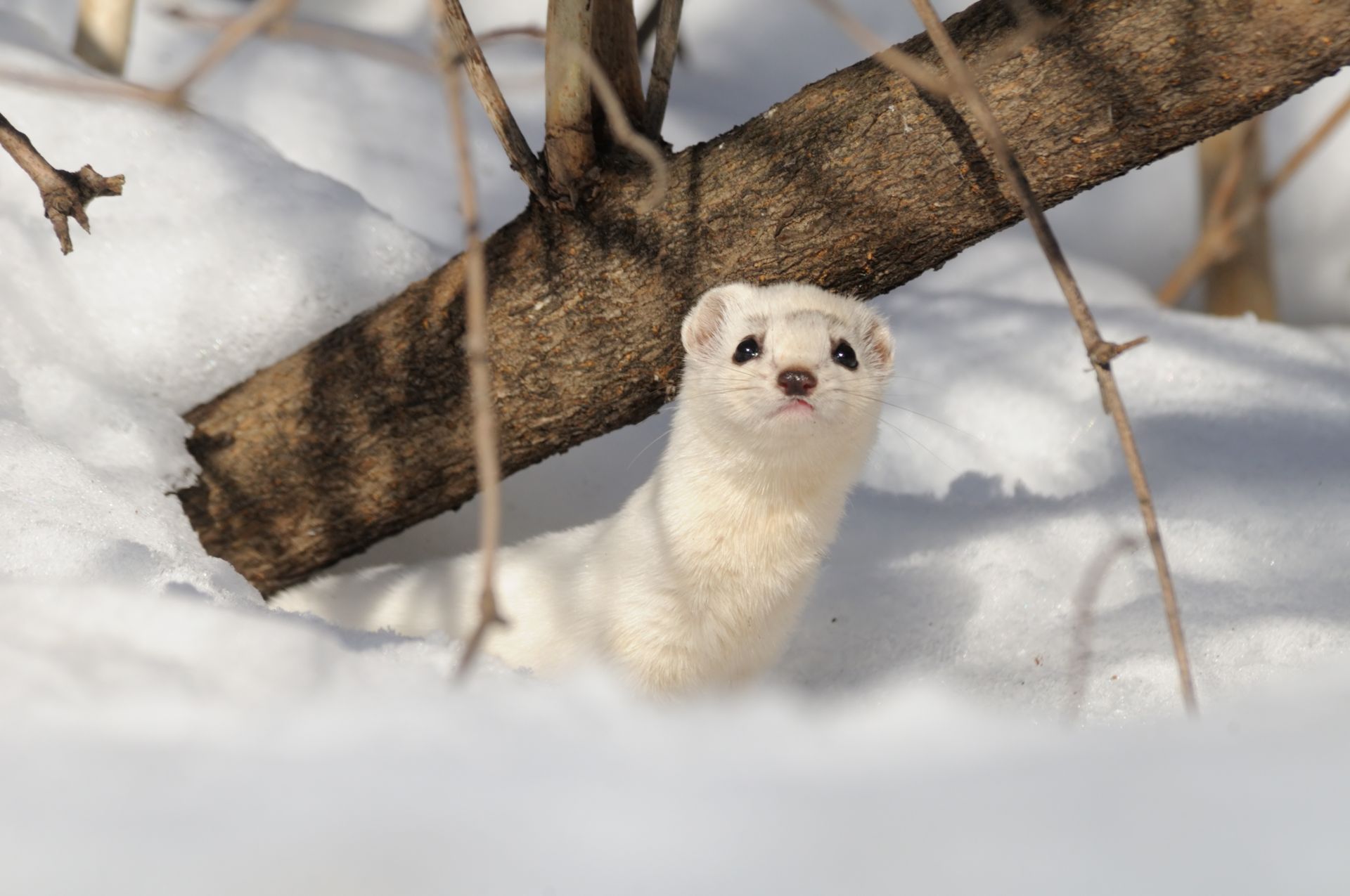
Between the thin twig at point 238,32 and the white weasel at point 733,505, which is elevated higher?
the white weasel at point 733,505

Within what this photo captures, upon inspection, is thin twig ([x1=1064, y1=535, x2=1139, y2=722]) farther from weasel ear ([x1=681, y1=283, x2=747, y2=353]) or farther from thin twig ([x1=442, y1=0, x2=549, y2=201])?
thin twig ([x1=442, y1=0, x2=549, y2=201])

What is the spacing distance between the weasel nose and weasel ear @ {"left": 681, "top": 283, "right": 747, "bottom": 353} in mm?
201

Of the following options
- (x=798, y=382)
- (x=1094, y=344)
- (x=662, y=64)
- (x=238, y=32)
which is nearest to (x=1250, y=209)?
(x=1094, y=344)

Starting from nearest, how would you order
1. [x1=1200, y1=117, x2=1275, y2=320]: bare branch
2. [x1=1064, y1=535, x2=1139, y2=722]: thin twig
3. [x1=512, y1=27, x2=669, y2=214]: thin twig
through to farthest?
1. [x1=512, y1=27, x2=669, y2=214]: thin twig
2. [x1=1064, y1=535, x2=1139, y2=722]: thin twig
3. [x1=1200, y1=117, x2=1275, y2=320]: bare branch

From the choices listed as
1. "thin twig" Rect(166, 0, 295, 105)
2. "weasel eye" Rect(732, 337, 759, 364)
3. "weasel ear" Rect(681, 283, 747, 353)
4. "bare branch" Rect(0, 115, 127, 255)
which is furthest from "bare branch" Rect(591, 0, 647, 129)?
"thin twig" Rect(166, 0, 295, 105)

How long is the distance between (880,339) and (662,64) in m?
0.69

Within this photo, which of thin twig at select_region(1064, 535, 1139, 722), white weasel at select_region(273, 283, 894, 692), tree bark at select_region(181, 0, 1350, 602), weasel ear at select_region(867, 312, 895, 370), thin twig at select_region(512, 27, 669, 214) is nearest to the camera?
thin twig at select_region(512, 27, 669, 214)

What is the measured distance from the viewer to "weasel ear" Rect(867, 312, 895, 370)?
2.27m

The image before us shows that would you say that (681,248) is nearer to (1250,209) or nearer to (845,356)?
(845,356)

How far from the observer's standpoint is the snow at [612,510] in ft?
3.24

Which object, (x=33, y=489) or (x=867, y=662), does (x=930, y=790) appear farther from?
(x=33, y=489)

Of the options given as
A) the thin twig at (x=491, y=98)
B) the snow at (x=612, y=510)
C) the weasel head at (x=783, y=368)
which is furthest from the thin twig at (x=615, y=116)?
the snow at (x=612, y=510)

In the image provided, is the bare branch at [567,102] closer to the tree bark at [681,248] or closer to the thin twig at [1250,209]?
the tree bark at [681,248]

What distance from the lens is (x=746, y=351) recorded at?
6.90 feet
